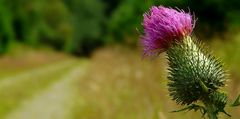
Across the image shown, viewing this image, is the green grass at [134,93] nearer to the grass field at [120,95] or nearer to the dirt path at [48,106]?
the grass field at [120,95]

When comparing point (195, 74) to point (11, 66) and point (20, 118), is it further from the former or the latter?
point (11, 66)

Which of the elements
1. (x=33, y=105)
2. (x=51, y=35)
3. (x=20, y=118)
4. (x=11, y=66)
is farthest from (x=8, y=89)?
(x=51, y=35)

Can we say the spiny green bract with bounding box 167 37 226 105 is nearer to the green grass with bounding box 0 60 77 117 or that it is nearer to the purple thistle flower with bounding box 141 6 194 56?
the purple thistle flower with bounding box 141 6 194 56

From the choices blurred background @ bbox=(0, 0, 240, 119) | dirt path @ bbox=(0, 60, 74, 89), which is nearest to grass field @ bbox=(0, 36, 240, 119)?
blurred background @ bbox=(0, 0, 240, 119)

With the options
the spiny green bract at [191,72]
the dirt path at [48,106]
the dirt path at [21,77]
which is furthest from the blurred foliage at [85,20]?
the dirt path at [21,77]

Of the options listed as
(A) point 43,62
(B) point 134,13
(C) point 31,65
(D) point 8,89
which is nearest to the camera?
(D) point 8,89
